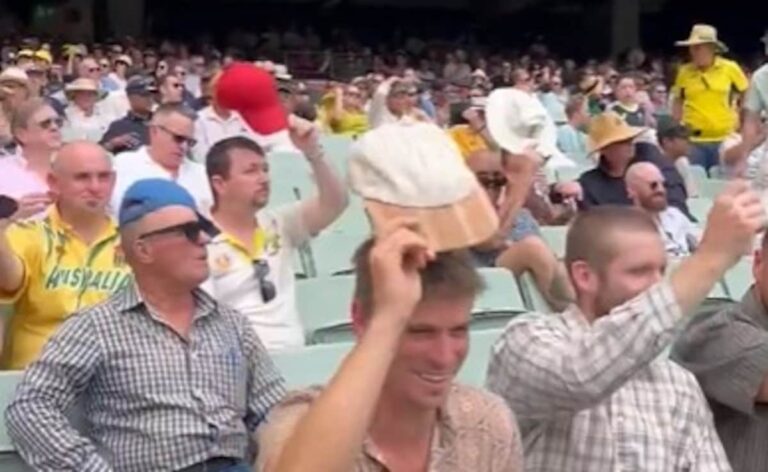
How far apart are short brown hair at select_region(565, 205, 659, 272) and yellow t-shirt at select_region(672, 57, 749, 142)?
7.79 m

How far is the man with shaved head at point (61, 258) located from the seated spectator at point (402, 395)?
1.79 meters

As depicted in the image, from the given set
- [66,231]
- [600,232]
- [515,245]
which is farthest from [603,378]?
[515,245]

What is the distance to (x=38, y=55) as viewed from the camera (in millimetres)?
12266

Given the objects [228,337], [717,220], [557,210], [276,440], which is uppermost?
[717,220]

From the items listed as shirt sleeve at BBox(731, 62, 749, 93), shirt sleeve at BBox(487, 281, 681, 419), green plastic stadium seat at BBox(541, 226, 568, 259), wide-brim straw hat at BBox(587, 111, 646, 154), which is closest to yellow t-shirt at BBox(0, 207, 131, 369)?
shirt sleeve at BBox(487, 281, 681, 419)

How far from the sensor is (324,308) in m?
4.35

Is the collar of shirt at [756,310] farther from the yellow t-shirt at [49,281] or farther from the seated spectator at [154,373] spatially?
the yellow t-shirt at [49,281]

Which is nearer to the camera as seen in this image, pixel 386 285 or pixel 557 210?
pixel 386 285

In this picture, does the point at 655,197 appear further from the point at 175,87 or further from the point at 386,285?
the point at 175,87

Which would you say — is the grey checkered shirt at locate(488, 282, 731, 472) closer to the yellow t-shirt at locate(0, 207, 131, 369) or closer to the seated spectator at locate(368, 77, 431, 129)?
the yellow t-shirt at locate(0, 207, 131, 369)

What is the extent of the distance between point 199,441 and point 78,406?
27 cm

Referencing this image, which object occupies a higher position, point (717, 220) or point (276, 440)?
point (717, 220)

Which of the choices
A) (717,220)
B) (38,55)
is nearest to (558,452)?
(717,220)

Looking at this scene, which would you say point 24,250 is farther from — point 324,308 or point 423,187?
point 423,187
